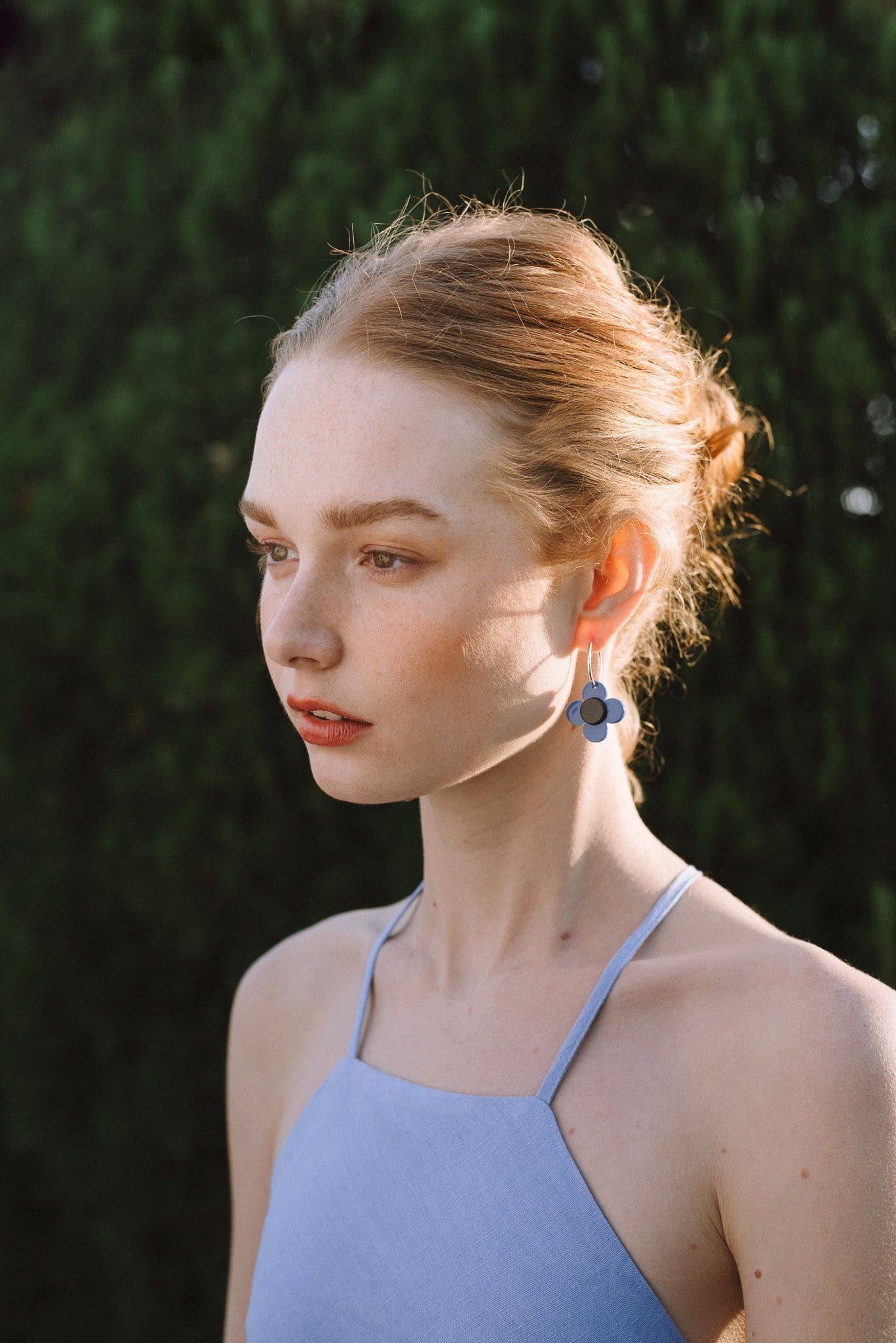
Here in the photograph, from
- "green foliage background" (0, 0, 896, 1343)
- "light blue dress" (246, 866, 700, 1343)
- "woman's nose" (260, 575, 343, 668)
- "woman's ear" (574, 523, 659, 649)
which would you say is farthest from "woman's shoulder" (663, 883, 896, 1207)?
"green foliage background" (0, 0, 896, 1343)

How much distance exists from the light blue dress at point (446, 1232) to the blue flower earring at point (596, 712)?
23cm

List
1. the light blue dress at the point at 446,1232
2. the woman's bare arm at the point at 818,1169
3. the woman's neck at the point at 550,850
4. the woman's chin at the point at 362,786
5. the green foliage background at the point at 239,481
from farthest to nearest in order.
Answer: the green foliage background at the point at 239,481, the woman's neck at the point at 550,850, the woman's chin at the point at 362,786, the light blue dress at the point at 446,1232, the woman's bare arm at the point at 818,1169

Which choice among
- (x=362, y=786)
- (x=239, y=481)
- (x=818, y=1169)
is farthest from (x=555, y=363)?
(x=239, y=481)

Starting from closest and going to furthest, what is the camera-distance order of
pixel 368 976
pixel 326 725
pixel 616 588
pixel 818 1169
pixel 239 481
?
pixel 818 1169, pixel 326 725, pixel 616 588, pixel 368 976, pixel 239 481

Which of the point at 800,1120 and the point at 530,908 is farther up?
the point at 530,908

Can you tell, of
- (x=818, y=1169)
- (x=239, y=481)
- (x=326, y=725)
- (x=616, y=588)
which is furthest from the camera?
(x=239, y=481)

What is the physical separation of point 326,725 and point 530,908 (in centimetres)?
40

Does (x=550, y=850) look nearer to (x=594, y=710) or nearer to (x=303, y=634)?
(x=594, y=710)

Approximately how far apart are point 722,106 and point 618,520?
1.27 m

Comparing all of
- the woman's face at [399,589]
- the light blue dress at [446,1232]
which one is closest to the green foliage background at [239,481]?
the light blue dress at [446,1232]

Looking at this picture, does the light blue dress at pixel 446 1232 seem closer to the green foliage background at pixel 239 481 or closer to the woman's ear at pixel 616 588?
the woman's ear at pixel 616 588

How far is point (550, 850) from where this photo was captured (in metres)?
1.50

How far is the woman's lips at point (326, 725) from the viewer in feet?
4.39

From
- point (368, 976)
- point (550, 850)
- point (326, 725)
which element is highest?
point (326, 725)
